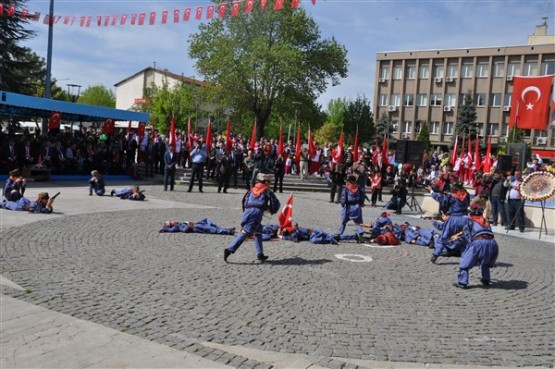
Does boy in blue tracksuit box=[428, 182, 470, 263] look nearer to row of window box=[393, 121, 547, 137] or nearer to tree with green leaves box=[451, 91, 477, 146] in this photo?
tree with green leaves box=[451, 91, 477, 146]

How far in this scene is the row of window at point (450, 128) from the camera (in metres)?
62.4

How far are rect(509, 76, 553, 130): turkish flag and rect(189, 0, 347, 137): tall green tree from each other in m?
20.9

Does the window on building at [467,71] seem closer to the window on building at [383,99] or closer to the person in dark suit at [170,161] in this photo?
the window on building at [383,99]

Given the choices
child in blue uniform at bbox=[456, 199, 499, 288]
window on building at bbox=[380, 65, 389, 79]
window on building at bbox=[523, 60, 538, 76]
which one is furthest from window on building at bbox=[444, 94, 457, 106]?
child in blue uniform at bbox=[456, 199, 499, 288]

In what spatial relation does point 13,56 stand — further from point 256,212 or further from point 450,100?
point 450,100

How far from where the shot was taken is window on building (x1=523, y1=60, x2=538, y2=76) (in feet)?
193

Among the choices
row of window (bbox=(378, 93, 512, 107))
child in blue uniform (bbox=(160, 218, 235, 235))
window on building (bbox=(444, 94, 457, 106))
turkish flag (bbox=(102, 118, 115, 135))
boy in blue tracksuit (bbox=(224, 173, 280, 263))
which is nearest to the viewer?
boy in blue tracksuit (bbox=(224, 173, 280, 263))

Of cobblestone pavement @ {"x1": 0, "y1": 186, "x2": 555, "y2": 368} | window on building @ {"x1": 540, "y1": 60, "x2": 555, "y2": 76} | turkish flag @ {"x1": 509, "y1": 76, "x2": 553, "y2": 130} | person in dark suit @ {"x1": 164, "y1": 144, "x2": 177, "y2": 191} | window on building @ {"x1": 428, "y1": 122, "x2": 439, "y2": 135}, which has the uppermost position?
window on building @ {"x1": 540, "y1": 60, "x2": 555, "y2": 76}

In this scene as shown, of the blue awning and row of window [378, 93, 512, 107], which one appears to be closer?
the blue awning

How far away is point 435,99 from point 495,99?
7461 mm

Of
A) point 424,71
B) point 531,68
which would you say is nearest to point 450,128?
point 424,71

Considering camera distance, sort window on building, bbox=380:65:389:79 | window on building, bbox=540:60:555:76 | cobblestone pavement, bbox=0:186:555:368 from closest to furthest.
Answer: cobblestone pavement, bbox=0:186:555:368, window on building, bbox=540:60:555:76, window on building, bbox=380:65:389:79

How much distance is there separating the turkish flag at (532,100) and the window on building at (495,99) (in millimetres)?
44716

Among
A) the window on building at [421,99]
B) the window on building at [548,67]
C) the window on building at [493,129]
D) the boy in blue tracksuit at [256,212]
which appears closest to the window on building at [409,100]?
the window on building at [421,99]
